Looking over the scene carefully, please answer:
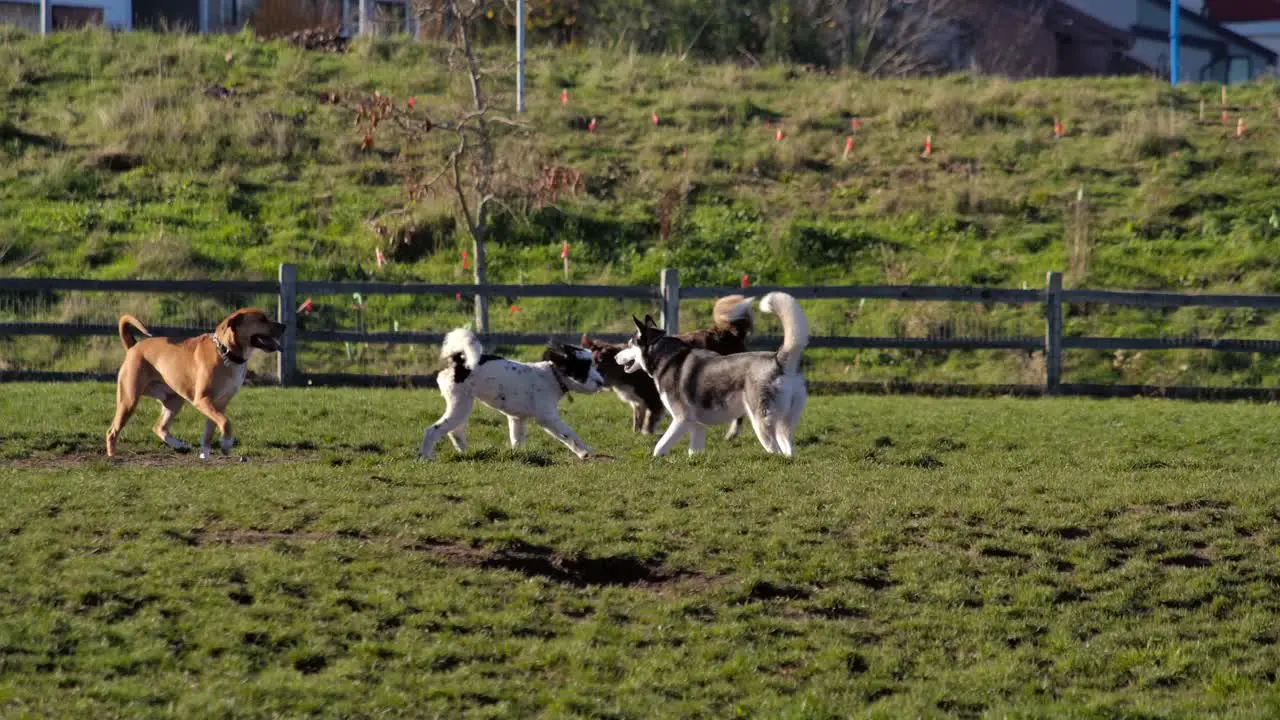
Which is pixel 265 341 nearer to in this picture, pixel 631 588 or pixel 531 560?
pixel 531 560

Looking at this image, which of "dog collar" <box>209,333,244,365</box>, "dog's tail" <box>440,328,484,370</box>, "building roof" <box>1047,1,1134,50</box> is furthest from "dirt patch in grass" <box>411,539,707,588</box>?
"building roof" <box>1047,1,1134,50</box>

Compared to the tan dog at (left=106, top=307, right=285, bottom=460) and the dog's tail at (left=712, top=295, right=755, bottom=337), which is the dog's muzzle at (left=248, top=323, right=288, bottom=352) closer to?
the tan dog at (left=106, top=307, right=285, bottom=460)

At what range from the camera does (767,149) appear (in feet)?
105

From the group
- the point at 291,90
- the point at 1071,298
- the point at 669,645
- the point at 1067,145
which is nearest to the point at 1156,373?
the point at 1071,298

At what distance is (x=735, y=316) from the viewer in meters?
15.6

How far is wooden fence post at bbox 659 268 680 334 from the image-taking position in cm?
2008

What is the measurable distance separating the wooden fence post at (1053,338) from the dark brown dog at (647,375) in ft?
19.0

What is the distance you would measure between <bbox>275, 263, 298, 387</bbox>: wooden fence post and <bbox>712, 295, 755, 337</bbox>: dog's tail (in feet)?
19.9

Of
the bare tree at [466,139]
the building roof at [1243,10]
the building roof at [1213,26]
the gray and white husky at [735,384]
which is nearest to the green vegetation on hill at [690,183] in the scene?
the bare tree at [466,139]

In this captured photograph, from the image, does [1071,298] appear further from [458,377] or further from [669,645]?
[669,645]

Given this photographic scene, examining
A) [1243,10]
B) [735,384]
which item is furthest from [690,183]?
[1243,10]

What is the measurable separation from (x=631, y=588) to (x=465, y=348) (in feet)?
15.1

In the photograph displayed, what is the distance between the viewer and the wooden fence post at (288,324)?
1962cm

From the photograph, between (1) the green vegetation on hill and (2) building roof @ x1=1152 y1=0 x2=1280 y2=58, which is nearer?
(1) the green vegetation on hill
